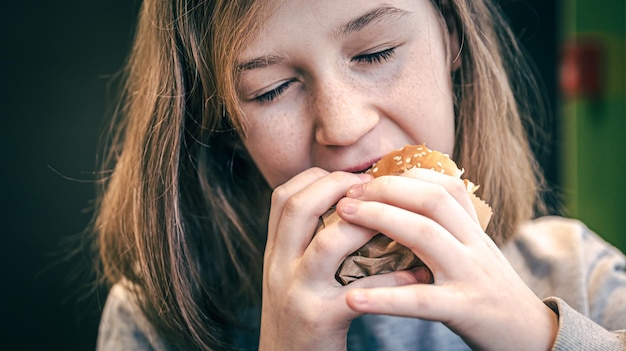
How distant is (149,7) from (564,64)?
1841mm

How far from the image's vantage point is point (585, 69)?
7.60ft

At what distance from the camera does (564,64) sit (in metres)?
2.41

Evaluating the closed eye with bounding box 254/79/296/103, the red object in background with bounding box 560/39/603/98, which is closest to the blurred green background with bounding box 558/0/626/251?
the red object in background with bounding box 560/39/603/98

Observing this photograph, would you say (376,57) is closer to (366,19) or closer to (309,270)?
(366,19)

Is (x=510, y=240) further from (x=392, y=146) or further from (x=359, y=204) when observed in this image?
(x=359, y=204)

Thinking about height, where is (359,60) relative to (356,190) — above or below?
above

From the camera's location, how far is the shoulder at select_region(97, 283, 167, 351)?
124 centimetres

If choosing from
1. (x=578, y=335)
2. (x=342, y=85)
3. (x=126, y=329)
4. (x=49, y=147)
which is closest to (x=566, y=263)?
(x=578, y=335)

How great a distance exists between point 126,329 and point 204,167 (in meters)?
0.39

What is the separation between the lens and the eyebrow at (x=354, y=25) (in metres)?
0.89

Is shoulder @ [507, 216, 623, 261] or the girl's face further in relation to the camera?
shoulder @ [507, 216, 623, 261]

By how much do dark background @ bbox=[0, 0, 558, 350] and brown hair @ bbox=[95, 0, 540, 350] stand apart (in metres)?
0.78

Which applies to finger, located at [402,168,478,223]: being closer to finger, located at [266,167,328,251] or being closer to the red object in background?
finger, located at [266,167,328,251]

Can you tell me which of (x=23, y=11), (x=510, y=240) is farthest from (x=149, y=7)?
(x=23, y=11)
